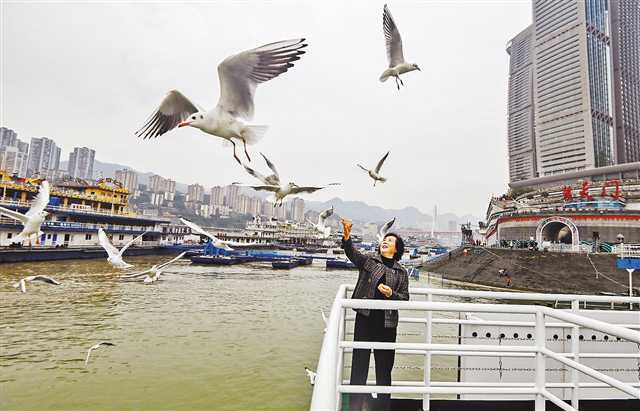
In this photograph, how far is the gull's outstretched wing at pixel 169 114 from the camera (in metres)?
3.87

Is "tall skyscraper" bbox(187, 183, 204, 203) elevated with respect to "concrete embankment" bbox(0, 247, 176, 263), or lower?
elevated

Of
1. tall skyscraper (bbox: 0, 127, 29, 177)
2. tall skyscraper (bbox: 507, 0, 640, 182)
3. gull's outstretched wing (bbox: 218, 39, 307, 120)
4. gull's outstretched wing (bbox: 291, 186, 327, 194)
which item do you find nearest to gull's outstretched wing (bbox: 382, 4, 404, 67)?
gull's outstretched wing (bbox: 218, 39, 307, 120)

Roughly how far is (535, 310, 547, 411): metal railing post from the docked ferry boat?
31.3 meters

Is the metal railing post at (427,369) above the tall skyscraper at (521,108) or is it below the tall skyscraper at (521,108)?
below

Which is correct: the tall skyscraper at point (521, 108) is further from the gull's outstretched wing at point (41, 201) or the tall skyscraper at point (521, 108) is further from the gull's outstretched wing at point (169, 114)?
the gull's outstretched wing at point (169, 114)

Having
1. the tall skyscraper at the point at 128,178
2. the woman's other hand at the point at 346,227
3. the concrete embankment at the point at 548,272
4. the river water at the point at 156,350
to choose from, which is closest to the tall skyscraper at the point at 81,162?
the tall skyscraper at the point at 128,178

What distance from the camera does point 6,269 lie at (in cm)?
2181

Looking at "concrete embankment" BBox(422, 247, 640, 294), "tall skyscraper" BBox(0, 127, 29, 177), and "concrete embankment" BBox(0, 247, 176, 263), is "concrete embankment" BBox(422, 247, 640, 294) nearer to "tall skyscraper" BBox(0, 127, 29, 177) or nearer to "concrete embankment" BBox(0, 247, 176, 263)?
"concrete embankment" BBox(0, 247, 176, 263)

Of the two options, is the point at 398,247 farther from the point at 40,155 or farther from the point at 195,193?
the point at 40,155

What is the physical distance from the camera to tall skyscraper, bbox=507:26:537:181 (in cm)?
9800

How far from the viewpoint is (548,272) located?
71.6 ft

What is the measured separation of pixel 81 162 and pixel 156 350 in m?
133

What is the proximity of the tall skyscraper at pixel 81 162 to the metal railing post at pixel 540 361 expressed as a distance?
139 m

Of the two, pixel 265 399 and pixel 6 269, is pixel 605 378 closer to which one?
pixel 265 399
